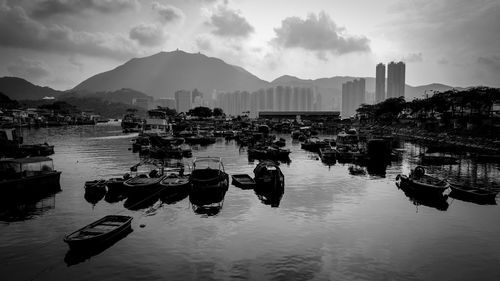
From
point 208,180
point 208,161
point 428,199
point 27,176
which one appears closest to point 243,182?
point 208,161

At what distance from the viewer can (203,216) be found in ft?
78.8

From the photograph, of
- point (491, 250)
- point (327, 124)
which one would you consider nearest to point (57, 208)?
point (491, 250)

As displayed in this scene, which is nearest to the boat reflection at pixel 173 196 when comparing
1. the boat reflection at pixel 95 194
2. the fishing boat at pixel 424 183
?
the boat reflection at pixel 95 194

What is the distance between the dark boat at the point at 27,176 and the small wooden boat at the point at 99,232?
13419 millimetres

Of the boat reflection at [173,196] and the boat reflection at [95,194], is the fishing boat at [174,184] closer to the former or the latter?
the boat reflection at [173,196]

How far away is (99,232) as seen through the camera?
1848 cm

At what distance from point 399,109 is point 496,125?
157ft

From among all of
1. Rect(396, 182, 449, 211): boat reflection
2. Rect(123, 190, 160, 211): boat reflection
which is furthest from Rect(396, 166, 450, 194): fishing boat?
Rect(123, 190, 160, 211): boat reflection

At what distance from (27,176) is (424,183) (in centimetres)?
3514

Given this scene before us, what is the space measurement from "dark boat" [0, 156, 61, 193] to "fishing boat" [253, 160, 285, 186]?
1940cm

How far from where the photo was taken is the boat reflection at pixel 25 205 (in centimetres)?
2384

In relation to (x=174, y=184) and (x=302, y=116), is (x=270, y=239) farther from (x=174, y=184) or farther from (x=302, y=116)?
(x=302, y=116)

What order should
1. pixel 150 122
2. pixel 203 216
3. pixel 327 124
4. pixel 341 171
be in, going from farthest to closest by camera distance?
pixel 327 124 < pixel 150 122 < pixel 341 171 < pixel 203 216

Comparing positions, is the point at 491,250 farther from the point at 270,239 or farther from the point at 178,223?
the point at 178,223
